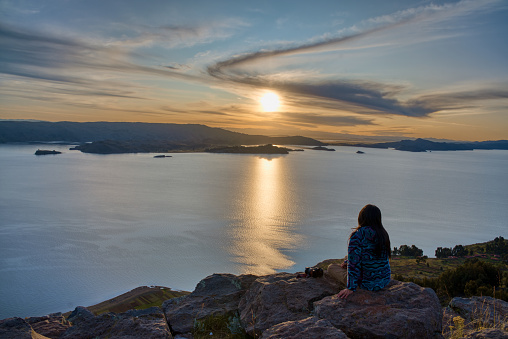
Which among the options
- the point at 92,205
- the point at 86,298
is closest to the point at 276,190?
the point at 92,205

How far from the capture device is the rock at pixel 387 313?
536 cm

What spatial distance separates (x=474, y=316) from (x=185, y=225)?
61329mm

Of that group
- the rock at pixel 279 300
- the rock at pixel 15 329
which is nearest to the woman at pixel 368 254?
the rock at pixel 279 300

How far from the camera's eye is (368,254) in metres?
6.33

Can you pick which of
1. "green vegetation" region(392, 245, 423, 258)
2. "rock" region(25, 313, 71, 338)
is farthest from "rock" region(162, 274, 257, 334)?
"green vegetation" region(392, 245, 423, 258)

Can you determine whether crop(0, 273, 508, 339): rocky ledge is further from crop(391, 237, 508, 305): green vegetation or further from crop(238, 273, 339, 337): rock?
crop(391, 237, 508, 305): green vegetation

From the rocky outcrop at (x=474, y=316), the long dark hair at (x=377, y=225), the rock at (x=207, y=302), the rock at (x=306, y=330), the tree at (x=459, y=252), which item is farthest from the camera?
the tree at (x=459, y=252)

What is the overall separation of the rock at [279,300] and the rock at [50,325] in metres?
3.83

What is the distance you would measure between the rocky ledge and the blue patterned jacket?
216 millimetres

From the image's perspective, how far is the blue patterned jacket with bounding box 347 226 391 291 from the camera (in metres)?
6.26

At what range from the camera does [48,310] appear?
34.5 meters

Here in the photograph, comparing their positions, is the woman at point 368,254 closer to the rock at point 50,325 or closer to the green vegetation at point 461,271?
the green vegetation at point 461,271

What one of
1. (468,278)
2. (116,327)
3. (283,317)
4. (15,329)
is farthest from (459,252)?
(15,329)

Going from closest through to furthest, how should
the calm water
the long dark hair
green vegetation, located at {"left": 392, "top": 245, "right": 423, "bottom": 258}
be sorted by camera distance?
the long dark hair → the calm water → green vegetation, located at {"left": 392, "top": 245, "right": 423, "bottom": 258}
